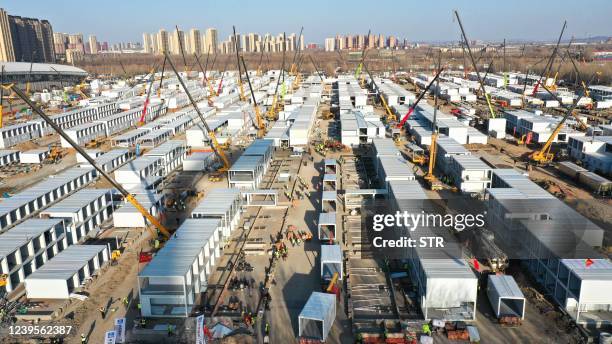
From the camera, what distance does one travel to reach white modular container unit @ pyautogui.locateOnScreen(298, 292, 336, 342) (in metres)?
7.27

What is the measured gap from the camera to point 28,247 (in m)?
9.60

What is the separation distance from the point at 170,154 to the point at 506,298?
13606 mm

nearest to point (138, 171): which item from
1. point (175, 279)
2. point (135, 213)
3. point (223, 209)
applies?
point (135, 213)

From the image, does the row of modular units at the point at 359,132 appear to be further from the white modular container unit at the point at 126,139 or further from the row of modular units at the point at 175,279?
the row of modular units at the point at 175,279

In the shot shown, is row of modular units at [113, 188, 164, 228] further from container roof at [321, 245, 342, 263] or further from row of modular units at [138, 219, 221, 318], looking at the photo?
container roof at [321, 245, 342, 263]

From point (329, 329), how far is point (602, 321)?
4.67 m

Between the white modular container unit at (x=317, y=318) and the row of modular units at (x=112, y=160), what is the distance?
12366 millimetres

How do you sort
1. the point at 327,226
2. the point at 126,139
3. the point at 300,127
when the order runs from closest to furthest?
1. the point at 327,226
2. the point at 300,127
3. the point at 126,139

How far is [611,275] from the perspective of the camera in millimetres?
7703

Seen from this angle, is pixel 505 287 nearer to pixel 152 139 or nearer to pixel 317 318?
pixel 317 318

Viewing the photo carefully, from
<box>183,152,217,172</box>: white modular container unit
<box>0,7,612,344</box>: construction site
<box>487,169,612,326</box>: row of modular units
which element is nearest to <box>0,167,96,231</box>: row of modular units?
<box>0,7,612,344</box>: construction site

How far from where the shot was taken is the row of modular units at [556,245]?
25.1 ft

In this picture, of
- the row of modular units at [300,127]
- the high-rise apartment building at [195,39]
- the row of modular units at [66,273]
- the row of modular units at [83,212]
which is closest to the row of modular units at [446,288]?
the row of modular units at [66,273]

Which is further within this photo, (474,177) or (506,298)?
(474,177)
